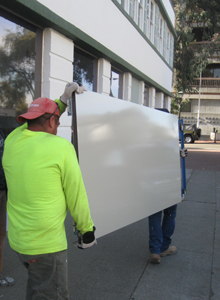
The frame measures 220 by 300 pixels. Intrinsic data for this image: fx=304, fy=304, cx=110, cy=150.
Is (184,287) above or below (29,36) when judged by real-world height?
below

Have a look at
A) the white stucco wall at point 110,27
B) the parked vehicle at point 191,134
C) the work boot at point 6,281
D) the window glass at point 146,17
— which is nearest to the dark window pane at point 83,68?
the white stucco wall at point 110,27

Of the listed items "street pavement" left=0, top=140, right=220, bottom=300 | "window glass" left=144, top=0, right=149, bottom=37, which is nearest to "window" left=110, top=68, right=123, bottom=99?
"window glass" left=144, top=0, right=149, bottom=37

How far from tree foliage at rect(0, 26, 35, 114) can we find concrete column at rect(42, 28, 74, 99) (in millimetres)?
250

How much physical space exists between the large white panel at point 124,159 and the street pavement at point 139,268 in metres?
0.71

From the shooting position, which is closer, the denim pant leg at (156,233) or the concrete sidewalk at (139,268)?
the concrete sidewalk at (139,268)

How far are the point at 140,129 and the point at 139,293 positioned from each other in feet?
5.37

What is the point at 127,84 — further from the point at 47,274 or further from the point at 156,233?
the point at 47,274

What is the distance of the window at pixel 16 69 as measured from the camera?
189 inches

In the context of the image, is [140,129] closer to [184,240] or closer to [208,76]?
[184,240]

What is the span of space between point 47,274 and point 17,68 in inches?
163

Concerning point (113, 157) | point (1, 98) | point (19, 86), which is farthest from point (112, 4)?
point (113, 157)

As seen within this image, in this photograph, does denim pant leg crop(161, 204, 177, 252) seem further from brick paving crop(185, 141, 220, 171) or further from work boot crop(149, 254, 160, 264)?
brick paving crop(185, 141, 220, 171)

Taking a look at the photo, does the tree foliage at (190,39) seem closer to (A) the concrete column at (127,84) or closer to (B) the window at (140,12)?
(B) the window at (140,12)

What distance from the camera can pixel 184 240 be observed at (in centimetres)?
447
